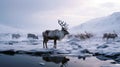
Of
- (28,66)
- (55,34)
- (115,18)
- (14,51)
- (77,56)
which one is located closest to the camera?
(28,66)

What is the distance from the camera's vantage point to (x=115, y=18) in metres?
178

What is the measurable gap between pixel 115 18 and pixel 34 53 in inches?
6531

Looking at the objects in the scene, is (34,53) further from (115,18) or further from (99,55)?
(115,18)

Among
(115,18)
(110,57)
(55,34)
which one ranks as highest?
(115,18)

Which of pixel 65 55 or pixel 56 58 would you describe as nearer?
pixel 56 58

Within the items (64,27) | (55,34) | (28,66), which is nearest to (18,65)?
(28,66)

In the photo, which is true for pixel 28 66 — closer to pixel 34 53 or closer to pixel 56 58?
pixel 56 58

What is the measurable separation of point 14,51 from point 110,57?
26.6 feet

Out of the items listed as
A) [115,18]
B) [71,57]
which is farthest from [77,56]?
[115,18]

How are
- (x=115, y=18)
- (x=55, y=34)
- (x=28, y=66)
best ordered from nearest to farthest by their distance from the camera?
1. (x=28, y=66)
2. (x=55, y=34)
3. (x=115, y=18)

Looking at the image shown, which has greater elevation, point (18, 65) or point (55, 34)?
point (55, 34)

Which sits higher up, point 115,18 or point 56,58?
point 115,18

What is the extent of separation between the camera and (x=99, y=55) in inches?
763

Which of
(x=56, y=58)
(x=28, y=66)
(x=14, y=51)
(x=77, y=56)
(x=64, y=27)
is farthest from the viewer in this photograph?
(x=64, y=27)
